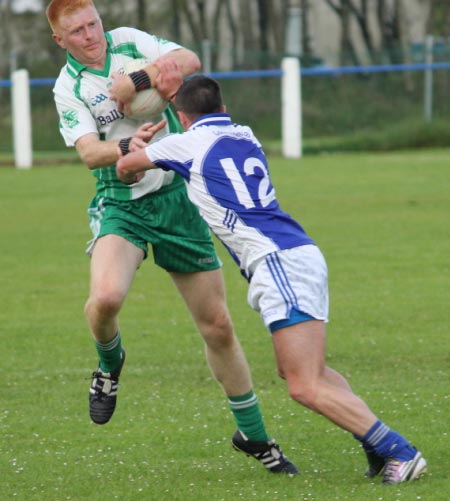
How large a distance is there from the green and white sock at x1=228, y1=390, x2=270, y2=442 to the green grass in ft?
0.70

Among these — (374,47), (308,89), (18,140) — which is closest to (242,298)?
(18,140)

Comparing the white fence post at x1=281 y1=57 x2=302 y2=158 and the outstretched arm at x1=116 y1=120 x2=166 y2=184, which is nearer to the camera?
the outstretched arm at x1=116 y1=120 x2=166 y2=184

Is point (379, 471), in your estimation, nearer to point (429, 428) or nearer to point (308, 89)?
point (429, 428)

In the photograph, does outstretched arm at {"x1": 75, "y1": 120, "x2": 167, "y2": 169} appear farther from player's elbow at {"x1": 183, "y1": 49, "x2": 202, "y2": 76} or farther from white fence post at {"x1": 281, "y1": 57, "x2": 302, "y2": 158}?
white fence post at {"x1": 281, "y1": 57, "x2": 302, "y2": 158}

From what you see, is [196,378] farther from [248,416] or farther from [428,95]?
[428,95]

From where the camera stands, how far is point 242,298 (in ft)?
37.9

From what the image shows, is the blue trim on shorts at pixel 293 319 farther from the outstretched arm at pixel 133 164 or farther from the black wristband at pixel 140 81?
the black wristband at pixel 140 81

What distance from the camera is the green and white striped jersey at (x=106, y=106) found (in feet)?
21.1

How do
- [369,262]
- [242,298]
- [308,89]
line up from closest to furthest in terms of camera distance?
[242,298] → [369,262] → [308,89]

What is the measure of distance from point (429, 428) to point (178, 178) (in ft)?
6.37

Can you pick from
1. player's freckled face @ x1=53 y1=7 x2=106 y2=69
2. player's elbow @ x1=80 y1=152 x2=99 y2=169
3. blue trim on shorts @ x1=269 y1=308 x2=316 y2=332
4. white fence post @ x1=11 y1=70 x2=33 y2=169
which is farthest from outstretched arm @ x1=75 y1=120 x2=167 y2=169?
white fence post @ x1=11 y1=70 x2=33 y2=169

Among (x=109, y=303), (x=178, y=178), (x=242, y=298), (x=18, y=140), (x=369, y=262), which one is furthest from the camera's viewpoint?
(x=18, y=140)

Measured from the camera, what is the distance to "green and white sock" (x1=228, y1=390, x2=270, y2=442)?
20.2 ft

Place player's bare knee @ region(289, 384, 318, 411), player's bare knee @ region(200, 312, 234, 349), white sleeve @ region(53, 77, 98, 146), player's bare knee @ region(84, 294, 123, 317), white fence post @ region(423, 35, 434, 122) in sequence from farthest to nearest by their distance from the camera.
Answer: white fence post @ region(423, 35, 434, 122), white sleeve @ region(53, 77, 98, 146), player's bare knee @ region(200, 312, 234, 349), player's bare knee @ region(84, 294, 123, 317), player's bare knee @ region(289, 384, 318, 411)
